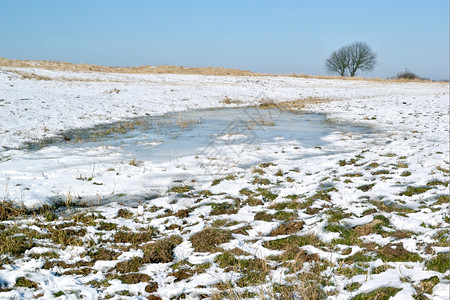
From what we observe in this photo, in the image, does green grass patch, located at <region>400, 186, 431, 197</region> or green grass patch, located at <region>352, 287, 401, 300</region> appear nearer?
green grass patch, located at <region>352, 287, 401, 300</region>

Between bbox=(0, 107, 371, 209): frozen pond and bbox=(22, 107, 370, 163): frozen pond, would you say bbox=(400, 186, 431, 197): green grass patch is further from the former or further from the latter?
bbox=(22, 107, 370, 163): frozen pond

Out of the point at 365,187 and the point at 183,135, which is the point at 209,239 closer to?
the point at 365,187

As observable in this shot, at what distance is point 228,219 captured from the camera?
19.9 ft

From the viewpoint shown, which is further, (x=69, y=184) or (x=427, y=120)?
(x=427, y=120)

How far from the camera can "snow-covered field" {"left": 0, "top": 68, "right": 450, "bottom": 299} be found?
13.0 ft

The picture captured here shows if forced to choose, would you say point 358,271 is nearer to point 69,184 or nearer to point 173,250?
point 173,250

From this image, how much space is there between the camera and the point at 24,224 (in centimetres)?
576

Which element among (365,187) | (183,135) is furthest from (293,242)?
(183,135)

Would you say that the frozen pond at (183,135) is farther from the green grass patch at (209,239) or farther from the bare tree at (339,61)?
the bare tree at (339,61)

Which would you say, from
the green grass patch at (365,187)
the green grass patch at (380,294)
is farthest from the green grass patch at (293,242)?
the green grass patch at (365,187)

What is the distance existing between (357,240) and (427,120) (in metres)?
15.3

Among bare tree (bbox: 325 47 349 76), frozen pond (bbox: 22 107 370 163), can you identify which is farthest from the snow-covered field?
bare tree (bbox: 325 47 349 76)

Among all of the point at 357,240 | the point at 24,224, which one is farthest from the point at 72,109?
the point at 357,240

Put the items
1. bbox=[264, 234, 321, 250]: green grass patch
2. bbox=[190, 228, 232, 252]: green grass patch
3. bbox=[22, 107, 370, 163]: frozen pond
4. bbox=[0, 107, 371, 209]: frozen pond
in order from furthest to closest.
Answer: bbox=[22, 107, 370, 163]: frozen pond, bbox=[0, 107, 371, 209]: frozen pond, bbox=[190, 228, 232, 252]: green grass patch, bbox=[264, 234, 321, 250]: green grass patch
